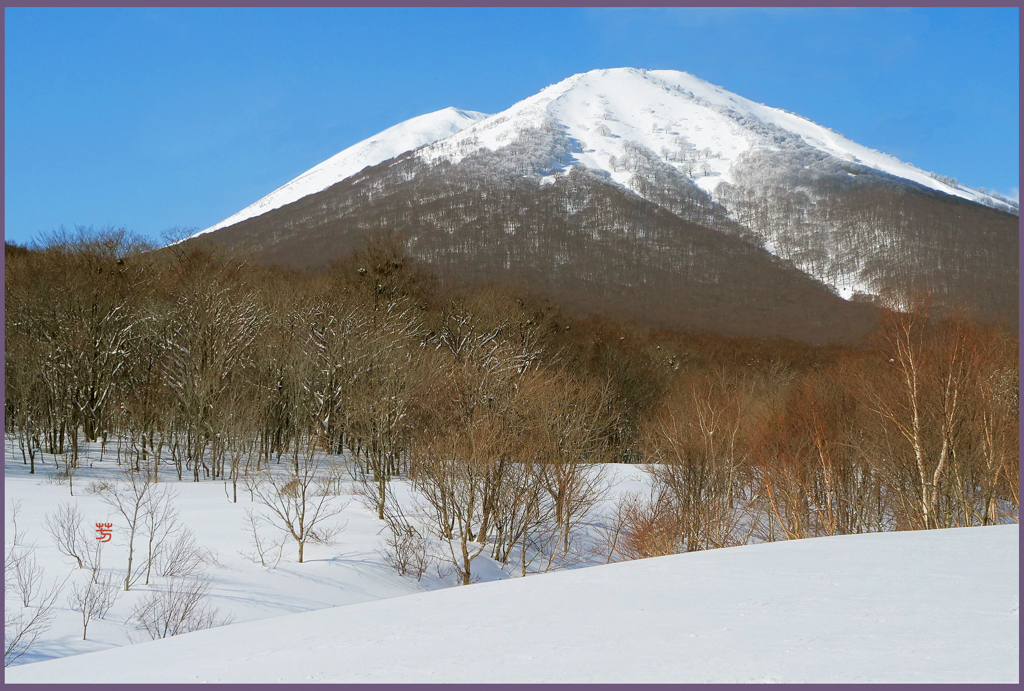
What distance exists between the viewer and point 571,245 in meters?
113

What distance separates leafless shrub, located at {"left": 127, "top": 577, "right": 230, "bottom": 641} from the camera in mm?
16516

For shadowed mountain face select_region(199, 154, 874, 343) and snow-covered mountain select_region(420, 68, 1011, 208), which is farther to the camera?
snow-covered mountain select_region(420, 68, 1011, 208)

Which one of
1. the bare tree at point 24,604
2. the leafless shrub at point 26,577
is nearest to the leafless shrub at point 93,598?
the bare tree at point 24,604

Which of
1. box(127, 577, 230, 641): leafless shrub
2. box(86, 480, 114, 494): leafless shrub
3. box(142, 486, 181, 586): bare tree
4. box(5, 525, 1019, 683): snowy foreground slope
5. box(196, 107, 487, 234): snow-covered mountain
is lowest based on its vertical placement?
box(127, 577, 230, 641): leafless shrub

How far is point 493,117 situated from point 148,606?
17962 centimetres

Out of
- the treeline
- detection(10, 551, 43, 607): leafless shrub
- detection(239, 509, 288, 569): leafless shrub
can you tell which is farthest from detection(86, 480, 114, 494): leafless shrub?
detection(10, 551, 43, 607): leafless shrub

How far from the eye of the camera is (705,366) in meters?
67.4

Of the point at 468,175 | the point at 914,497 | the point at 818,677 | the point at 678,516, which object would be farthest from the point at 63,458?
the point at 468,175

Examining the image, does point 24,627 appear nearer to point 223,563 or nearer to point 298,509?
point 223,563

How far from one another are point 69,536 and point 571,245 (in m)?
97.6

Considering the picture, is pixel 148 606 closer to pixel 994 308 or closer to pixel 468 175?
pixel 994 308

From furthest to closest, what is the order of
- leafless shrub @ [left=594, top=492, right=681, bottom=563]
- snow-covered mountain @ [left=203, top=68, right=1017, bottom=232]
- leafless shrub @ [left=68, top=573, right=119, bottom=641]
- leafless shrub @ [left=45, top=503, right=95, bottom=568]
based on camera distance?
snow-covered mountain @ [left=203, top=68, right=1017, bottom=232] < leafless shrub @ [left=594, top=492, right=681, bottom=563] < leafless shrub @ [left=45, top=503, right=95, bottom=568] < leafless shrub @ [left=68, top=573, right=119, bottom=641]

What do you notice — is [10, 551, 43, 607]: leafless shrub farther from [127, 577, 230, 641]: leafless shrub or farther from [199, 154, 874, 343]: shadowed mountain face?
[199, 154, 874, 343]: shadowed mountain face

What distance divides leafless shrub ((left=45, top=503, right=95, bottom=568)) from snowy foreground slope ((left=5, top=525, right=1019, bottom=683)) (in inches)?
542
